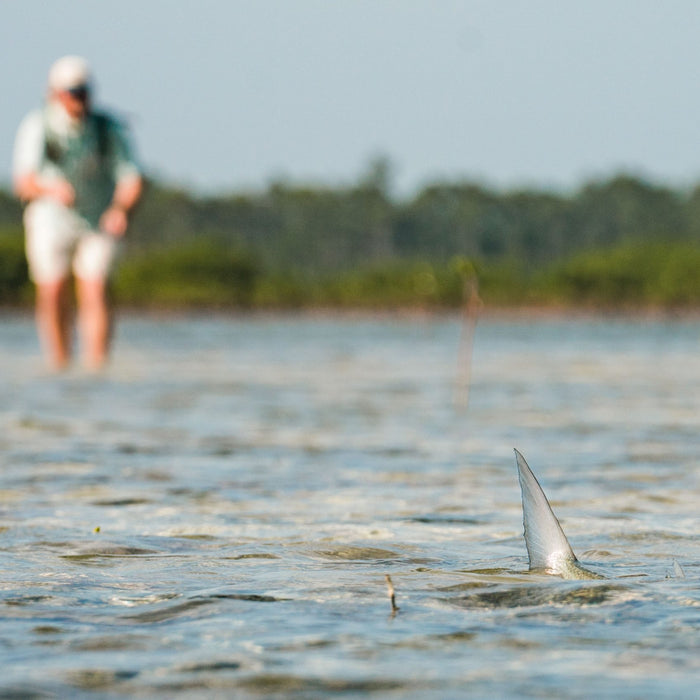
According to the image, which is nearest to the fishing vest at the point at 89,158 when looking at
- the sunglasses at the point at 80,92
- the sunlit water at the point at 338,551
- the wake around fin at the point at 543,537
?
the sunglasses at the point at 80,92

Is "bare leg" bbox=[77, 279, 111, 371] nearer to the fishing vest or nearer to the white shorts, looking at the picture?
the white shorts

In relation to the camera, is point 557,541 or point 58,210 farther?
point 58,210

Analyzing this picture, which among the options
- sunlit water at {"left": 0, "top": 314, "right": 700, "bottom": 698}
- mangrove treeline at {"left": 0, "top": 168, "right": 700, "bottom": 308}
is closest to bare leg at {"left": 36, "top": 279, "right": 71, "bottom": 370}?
sunlit water at {"left": 0, "top": 314, "right": 700, "bottom": 698}

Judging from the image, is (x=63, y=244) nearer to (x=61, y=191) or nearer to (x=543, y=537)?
(x=61, y=191)

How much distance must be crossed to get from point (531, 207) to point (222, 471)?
14103 centimetres

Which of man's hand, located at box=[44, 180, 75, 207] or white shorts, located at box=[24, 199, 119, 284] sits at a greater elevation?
man's hand, located at box=[44, 180, 75, 207]

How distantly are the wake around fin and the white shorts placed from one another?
6.09m

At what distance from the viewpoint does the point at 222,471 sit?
4.33 meters

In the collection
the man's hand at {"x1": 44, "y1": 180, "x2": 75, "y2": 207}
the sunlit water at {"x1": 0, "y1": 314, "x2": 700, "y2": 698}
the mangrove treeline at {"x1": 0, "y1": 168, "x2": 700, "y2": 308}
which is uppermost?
the mangrove treeline at {"x1": 0, "y1": 168, "x2": 700, "y2": 308}

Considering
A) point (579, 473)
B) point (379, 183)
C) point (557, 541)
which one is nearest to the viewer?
point (557, 541)

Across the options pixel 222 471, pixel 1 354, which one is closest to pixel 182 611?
pixel 222 471

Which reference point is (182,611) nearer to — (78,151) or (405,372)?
(78,151)

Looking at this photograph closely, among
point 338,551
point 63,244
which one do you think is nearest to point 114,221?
point 63,244

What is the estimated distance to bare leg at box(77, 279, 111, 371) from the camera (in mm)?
8266
